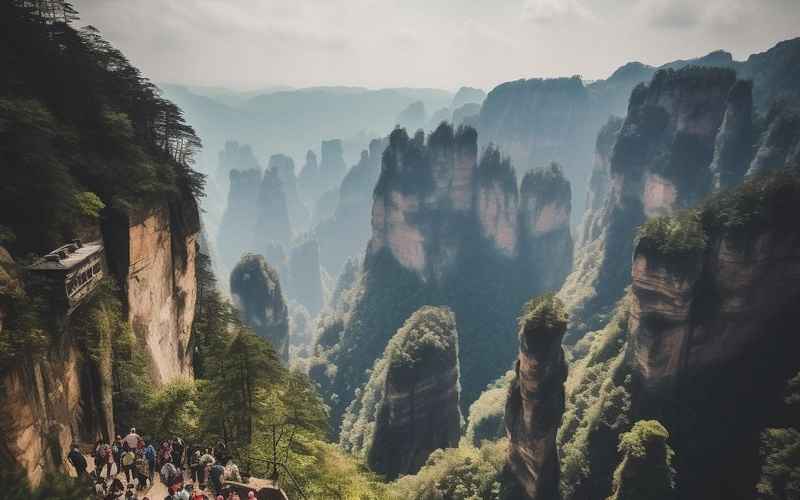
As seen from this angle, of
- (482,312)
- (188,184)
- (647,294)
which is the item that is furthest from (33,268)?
(482,312)

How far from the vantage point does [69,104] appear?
2062cm

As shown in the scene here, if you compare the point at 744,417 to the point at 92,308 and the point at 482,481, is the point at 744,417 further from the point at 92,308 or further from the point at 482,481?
the point at 92,308

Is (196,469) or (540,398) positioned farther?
(540,398)

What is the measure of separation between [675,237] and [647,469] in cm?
1483

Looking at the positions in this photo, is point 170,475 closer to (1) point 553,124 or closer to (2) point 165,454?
(2) point 165,454

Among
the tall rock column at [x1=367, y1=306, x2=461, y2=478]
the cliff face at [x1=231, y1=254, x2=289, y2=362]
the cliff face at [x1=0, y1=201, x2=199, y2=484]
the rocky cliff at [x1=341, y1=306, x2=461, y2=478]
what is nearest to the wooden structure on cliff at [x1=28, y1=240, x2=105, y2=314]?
the cliff face at [x1=0, y1=201, x2=199, y2=484]

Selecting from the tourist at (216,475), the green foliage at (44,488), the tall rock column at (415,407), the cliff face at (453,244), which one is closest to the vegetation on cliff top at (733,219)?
the tall rock column at (415,407)

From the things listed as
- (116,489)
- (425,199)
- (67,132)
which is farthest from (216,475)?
(425,199)

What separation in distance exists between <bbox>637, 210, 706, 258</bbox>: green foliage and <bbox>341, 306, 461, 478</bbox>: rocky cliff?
22.5 meters

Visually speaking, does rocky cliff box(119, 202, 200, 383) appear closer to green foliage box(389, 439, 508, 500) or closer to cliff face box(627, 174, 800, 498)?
green foliage box(389, 439, 508, 500)

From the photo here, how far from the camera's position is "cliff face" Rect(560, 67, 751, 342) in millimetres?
62188

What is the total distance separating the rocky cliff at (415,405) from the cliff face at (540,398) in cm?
1489

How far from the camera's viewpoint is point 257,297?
8419 centimetres

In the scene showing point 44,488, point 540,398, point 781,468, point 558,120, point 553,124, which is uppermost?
point 558,120
